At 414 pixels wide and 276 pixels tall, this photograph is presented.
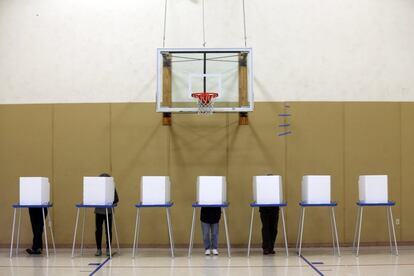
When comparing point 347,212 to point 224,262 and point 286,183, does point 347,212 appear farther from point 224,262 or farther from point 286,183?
point 224,262

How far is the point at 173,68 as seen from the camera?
27.0 feet

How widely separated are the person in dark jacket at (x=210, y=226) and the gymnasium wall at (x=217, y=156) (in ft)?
2.65

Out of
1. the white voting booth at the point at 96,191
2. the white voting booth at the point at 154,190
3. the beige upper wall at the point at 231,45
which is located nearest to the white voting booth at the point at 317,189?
the beige upper wall at the point at 231,45

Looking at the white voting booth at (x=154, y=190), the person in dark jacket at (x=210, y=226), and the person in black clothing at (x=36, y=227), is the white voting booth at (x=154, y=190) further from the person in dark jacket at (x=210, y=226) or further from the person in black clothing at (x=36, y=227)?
the person in black clothing at (x=36, y=227)

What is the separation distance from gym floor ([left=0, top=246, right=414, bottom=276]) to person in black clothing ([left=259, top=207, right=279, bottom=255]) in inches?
7.5

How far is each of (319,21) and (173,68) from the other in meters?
2.65

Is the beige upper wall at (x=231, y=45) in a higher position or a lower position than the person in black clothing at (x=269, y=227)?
higher

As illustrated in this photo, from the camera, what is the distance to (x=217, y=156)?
880 cm

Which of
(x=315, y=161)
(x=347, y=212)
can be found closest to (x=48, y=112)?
(x=315, y=161)

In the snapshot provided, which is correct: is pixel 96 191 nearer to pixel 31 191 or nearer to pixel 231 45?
pixel 31 191

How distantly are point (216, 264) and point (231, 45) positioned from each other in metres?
3.66

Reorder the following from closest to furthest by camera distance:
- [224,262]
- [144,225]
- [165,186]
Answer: [224,262] → [165,186] → [144,225]

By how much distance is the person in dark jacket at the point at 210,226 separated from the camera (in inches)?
311

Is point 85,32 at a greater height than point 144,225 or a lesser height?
greater
